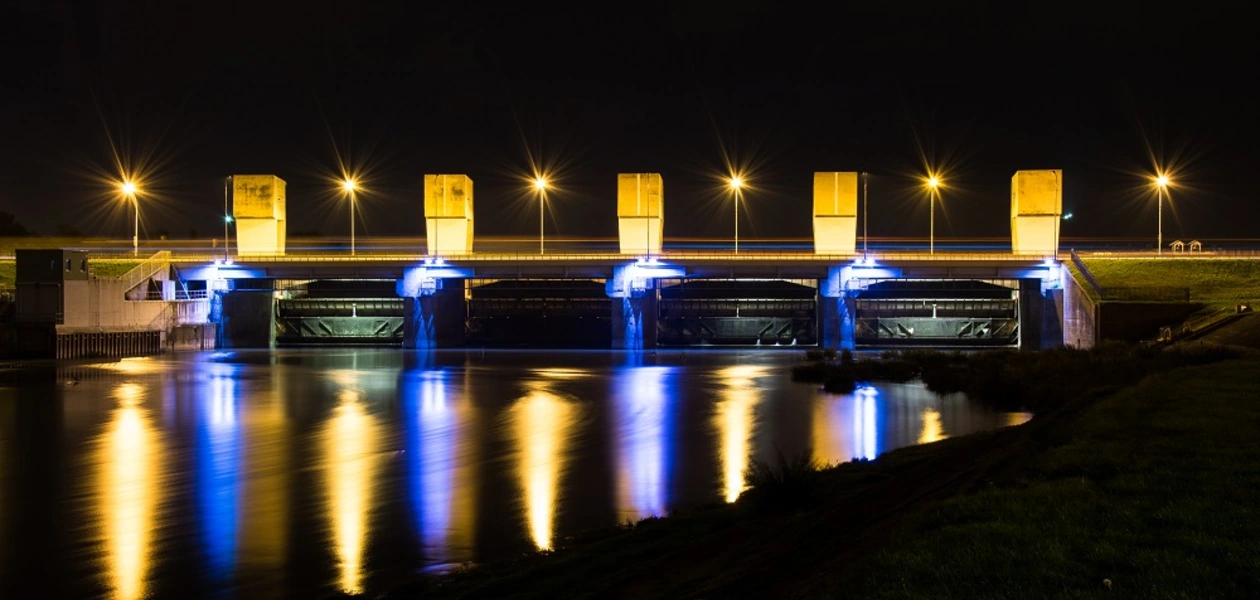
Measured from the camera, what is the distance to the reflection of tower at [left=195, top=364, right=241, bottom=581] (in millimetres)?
12938

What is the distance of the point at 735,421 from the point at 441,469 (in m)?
10.1

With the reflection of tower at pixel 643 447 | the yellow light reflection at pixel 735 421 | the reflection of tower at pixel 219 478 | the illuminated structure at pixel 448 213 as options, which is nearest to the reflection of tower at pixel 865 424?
the yellow light reflection at pixel 735 421

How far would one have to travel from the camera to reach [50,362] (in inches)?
1809

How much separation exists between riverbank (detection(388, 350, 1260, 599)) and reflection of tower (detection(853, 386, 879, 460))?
4754 mm

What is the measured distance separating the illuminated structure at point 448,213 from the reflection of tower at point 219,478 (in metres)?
34.5

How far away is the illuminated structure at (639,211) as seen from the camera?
208ft

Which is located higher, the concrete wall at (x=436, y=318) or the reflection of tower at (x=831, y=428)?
the concrete wall at (x=436, y=318)

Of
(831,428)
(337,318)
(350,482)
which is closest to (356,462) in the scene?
(350,482)

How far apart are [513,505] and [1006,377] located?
20.0 metres

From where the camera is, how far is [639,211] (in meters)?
63.8

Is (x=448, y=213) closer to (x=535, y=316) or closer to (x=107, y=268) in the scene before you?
(x=535, y=316)

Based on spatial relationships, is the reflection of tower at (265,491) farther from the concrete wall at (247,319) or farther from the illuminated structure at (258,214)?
the illuminated structure at (258,214)

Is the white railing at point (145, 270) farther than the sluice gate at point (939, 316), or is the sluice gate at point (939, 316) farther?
the sluice gate at point (939, 316)

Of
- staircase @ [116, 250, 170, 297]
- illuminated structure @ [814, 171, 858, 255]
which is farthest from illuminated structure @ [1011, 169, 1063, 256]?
staircase @ [116, 250, 170, 297]
